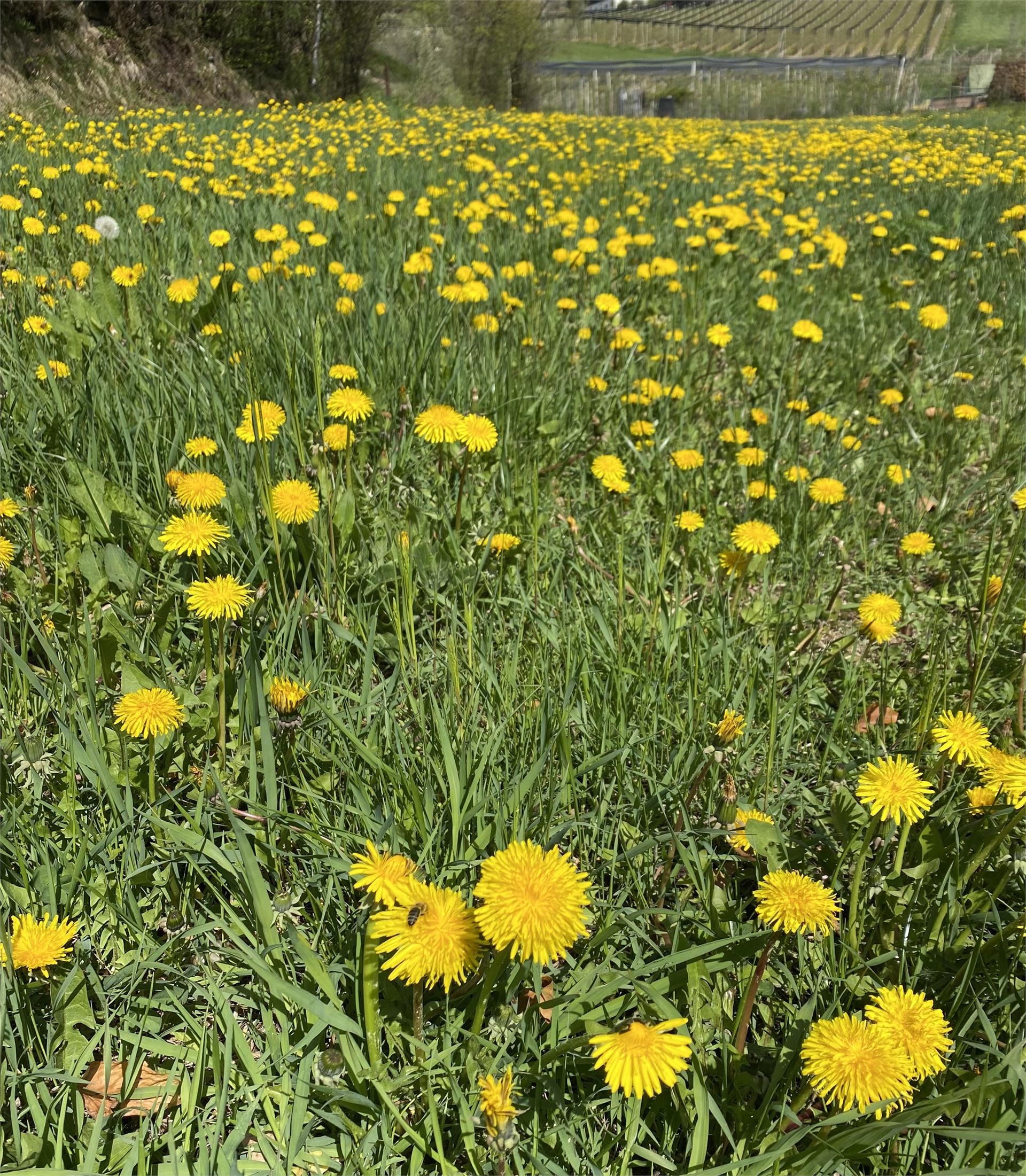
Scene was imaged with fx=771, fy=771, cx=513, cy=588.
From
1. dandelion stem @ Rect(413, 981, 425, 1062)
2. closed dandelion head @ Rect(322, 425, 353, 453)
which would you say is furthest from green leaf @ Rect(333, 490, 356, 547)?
dandelion stem @ Rect(413, 981, 425, 1062)

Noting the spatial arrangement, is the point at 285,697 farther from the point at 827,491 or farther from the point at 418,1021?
the point at 827,491

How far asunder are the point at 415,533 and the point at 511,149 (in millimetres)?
7203

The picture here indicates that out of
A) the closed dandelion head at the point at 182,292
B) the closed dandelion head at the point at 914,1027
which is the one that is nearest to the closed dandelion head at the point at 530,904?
the closed dandelion head at the point at 914,1027

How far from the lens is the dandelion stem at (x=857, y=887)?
112 cm

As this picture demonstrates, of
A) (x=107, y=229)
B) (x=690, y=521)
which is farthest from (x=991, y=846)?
(x=107, y=229)

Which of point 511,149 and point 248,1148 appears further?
point 511,149

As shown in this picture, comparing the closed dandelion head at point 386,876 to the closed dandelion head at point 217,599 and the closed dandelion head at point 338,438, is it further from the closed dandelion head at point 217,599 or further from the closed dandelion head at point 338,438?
the closed dandelion head at point 338,438

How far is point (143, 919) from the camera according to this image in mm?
1179

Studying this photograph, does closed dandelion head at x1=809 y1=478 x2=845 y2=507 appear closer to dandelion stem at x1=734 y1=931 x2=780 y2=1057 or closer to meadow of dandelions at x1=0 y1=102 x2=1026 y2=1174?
meadow of dandelions at x1=0 y1=102 x2=1026 y2=1174

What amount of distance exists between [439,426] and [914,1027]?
4.77ft

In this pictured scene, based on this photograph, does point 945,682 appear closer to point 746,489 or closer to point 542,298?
point 746,489

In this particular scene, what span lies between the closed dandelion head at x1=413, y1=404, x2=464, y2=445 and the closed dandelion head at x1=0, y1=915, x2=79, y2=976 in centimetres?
121

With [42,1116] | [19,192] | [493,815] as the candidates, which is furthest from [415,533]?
[19,192]

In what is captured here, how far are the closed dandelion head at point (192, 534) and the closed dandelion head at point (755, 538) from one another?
1115 mm
